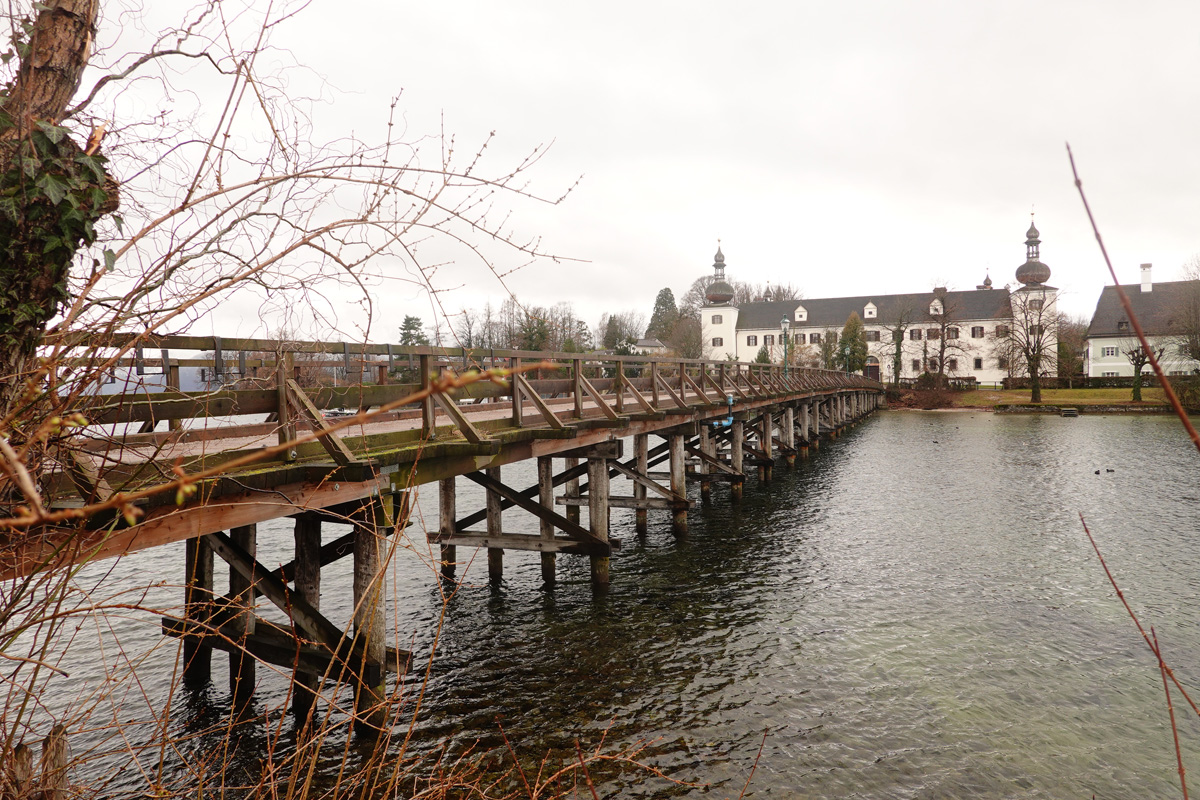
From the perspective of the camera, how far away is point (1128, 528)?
1573cm

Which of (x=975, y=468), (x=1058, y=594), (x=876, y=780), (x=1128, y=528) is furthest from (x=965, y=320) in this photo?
(x=876, y=780)

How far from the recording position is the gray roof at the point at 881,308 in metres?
78.6

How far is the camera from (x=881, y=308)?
86.4m

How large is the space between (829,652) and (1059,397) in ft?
188

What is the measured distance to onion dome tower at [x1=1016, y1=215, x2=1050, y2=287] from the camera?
2965 inches

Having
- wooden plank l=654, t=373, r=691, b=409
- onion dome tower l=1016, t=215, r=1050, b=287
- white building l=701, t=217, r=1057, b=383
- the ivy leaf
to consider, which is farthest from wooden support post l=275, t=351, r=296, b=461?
onion dome tower l=1016, t=215, r=1050, b=287

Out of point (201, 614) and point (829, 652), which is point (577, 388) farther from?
point (201, 614)

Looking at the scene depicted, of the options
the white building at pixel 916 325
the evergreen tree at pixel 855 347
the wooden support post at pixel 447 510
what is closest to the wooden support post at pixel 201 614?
the wooden support post at pixel 447 510

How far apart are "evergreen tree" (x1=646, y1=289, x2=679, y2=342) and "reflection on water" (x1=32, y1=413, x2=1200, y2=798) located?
9212 centimetres

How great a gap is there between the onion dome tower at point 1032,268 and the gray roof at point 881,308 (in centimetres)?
235

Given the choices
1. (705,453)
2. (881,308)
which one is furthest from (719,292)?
(705,453)

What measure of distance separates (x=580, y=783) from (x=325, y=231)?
18.7 ft

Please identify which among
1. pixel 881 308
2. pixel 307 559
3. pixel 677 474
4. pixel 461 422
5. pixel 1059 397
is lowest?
pixel 1059 397

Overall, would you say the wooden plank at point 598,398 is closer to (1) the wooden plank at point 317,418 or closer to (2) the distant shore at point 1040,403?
(1) the wooden plank at point 317,418
